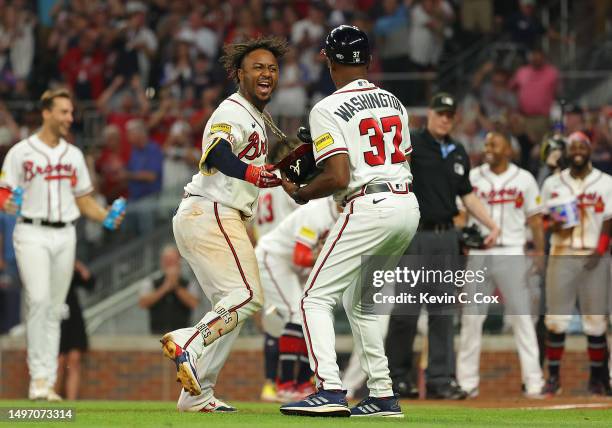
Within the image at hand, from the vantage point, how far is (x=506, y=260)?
12.5 m

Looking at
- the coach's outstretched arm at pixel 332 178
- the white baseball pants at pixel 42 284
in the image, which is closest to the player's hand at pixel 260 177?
the coach's outstretched arm at pixel 332 178

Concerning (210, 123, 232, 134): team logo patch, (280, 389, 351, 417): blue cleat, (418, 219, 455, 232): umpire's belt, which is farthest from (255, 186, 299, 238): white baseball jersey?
(280, 389, 351, 417): blue cleat

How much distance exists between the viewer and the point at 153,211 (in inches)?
623

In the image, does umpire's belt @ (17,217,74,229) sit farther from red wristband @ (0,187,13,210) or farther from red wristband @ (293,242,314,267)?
red wristband @ (293,242,314,267)

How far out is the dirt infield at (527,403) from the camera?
1030 centimetres

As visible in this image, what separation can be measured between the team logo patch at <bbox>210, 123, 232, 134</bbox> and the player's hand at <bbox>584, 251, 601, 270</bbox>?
507 cm

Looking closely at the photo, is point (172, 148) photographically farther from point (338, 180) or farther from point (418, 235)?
point (338, 180)

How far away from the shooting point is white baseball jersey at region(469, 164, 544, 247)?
12688mm

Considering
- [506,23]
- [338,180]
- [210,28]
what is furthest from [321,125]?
[210,28]

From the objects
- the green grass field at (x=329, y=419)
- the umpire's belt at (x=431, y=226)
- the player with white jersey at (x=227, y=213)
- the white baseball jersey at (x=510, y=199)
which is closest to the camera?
the green grass field at (x=329, y=419)

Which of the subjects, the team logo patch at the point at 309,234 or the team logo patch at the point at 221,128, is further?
the team logo patch at the point at 309,234

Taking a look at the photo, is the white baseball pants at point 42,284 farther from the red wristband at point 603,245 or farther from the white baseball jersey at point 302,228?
the red wristband at point 603,245

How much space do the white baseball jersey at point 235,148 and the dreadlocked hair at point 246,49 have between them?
8.8 inches

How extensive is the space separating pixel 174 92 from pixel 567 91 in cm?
523
